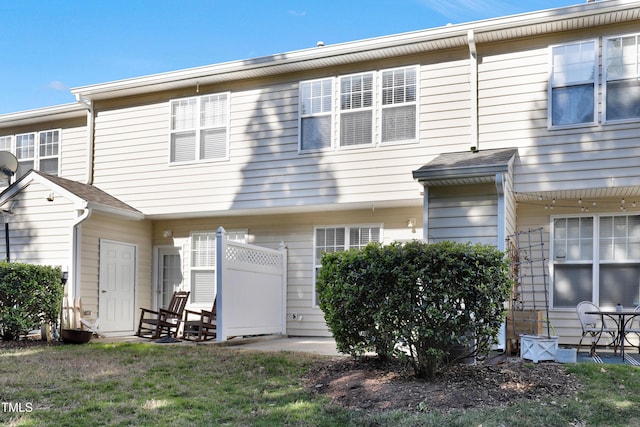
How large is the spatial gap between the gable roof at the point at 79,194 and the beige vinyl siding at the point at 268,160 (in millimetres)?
289

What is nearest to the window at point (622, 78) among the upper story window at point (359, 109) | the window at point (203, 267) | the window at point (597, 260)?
the window at point (597, 260)

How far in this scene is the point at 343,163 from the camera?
33.2ft

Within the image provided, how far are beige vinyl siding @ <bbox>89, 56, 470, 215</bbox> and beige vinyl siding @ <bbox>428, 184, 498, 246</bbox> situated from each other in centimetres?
111

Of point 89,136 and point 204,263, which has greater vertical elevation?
point 89,136

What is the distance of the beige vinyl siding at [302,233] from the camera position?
421 inches

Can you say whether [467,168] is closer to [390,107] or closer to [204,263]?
[390,107]

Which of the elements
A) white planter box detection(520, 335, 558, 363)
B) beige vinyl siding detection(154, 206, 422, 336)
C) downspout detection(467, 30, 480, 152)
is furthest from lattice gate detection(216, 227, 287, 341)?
white planter box detection(520, 335, 558, 363)

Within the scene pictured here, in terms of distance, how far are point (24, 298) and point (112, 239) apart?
7.38ft

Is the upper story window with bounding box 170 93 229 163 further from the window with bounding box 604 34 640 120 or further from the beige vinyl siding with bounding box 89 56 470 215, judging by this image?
the window with bounding box 604 34 640 120

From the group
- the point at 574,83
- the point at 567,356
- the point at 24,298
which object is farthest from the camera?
the point at 24,298

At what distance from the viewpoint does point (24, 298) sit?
31.0ft

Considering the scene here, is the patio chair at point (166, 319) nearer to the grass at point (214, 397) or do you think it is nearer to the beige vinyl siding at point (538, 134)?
the grass at point (214, 397)

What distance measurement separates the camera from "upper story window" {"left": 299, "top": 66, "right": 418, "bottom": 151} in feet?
32.4

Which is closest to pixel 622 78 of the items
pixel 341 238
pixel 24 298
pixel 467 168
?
pixel 467 168
